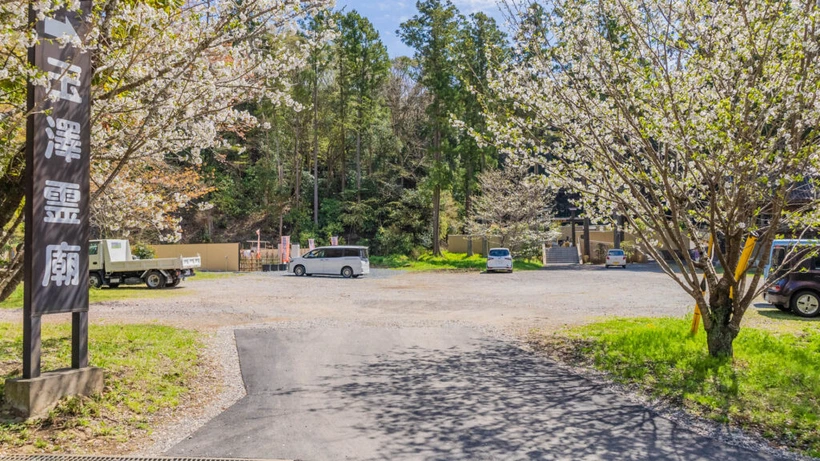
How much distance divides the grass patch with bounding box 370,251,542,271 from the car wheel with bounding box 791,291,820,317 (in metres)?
19.3

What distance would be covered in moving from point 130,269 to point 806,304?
821 inches

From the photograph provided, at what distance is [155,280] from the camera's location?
19.7 m

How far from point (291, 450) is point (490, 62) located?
22.4 ft

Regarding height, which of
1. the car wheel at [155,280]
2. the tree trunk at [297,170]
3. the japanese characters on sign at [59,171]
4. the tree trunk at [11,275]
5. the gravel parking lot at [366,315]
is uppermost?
the tree trunk at [297,170]

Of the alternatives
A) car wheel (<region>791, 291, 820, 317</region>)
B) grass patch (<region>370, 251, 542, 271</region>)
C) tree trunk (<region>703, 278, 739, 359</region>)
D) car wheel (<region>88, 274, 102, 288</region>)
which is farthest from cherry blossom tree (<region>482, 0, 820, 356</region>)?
grass patch (<region>370, 251, 542, 271</region>)

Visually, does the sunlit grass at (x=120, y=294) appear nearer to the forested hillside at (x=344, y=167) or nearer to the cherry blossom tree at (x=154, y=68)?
the cherry blossom tree at (x=154, y=68)

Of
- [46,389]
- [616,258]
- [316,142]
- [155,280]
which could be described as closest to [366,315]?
[46,389]

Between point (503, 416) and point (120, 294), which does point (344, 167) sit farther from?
point (503, 416)

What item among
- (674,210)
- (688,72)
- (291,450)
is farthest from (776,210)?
(291,450)

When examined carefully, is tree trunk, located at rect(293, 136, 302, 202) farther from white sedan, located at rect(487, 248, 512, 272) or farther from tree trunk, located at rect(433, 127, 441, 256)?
white sedan, located at rect(487, 248, 512, 272)

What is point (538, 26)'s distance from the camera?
799cm

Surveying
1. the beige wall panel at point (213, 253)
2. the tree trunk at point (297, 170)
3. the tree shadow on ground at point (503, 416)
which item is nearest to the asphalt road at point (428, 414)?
the tree shadow on ground at point (503, 416)

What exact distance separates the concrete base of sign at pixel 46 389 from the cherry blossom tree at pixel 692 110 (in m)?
6.20

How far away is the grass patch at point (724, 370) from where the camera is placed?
18.2 feet
